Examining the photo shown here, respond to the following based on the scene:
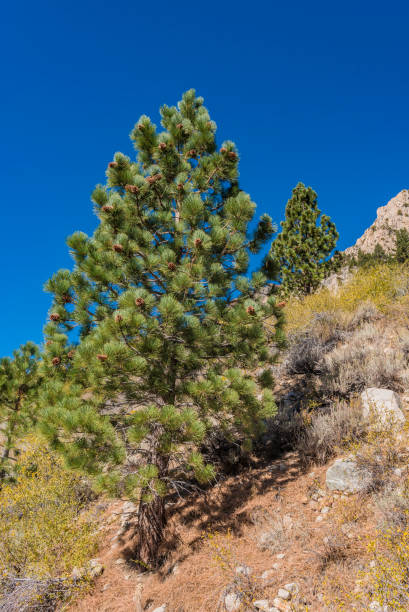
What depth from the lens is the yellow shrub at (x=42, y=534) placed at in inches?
161

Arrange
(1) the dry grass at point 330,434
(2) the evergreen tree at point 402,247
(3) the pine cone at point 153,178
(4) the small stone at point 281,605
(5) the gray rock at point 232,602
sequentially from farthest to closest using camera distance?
(2) the evergreen tree at point 402,247 → (3) the pine cone at point 153,178 → (1) the dry grass at point 330,434 → (5) the gray rock at point 232,602 → (4) the small stone at point 281,605

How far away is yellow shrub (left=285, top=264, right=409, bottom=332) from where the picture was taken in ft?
27.1

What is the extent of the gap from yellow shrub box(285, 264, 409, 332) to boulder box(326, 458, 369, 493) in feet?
14.9

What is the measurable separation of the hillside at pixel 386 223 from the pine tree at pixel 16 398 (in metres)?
67.2

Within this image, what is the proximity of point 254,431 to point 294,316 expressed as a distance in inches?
198

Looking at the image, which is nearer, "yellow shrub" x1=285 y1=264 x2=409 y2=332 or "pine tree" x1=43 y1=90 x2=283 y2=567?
"pine tree" x1=43 y1=90 x2=283 y2=567

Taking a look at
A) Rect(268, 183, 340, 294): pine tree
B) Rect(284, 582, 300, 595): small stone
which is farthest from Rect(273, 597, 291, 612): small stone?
Rect(268, 183, 340, 294): pine tree

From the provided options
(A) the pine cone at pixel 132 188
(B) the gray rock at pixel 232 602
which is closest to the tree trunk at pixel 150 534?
(B) the gray rock at pixel 232 602

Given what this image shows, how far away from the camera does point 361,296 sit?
882cm

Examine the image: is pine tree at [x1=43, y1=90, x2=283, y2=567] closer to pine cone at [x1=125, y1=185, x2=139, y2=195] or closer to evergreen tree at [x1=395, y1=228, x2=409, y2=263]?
pine cone at [x1=125, y1=185, x2=139, y2=195]

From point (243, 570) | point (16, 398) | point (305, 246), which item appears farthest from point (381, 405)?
point (305, 246)

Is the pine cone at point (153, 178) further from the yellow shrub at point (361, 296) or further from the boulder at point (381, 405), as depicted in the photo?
the yellow shrub at point (361, 296)

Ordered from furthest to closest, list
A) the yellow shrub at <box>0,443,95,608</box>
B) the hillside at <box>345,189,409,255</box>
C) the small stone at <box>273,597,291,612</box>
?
the hillside at <box>345,189,409,255</box>
the yellow shrub at <box>0,443,95,608</box>
the small stone at <box>273,597,291,612</box>

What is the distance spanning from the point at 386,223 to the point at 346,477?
270 feet
